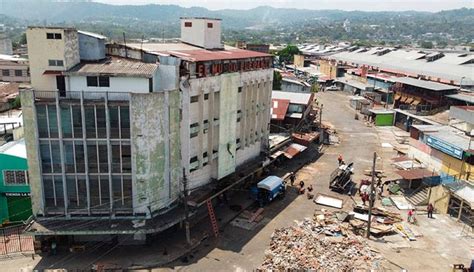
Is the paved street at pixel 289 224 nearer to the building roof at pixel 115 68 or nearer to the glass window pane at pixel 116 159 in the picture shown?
the glass window pane at pixel 116 159

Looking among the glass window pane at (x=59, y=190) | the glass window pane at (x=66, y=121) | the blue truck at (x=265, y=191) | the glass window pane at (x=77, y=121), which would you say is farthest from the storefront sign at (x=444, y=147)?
the glass window pane at (x=59, y=190)

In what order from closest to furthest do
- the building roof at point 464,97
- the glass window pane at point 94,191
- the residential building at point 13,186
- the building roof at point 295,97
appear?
1. the glass window pane at point 94,191
2. the residential building at point 13,186
3. the building roof at point 295,97
4. the building roof at point 464,97

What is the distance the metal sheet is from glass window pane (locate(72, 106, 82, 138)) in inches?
927

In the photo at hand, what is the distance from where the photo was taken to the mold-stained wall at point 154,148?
90.4 ft

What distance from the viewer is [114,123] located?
2730 centimetres

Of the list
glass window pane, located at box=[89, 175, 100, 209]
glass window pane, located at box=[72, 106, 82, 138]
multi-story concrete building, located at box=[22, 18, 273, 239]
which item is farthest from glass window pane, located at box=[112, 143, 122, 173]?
glass window pane, located at box=[72, 106, 82, 138]

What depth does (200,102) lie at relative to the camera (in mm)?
32531

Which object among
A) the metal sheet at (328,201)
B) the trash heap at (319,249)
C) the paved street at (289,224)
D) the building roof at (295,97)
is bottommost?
the metal sheet at (328,201)

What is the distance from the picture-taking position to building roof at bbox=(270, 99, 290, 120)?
54781mm

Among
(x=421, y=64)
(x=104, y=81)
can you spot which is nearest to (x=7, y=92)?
(x=104, y=81)

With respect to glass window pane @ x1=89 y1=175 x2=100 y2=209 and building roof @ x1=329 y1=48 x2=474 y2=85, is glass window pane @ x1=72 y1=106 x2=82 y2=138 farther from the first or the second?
building roof @ x1=329 y1=48 x2=474 y2=85

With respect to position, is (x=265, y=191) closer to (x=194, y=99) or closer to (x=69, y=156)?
(x=194, y=99)

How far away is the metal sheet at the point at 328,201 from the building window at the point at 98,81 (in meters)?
23.2

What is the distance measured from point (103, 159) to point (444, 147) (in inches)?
1367
